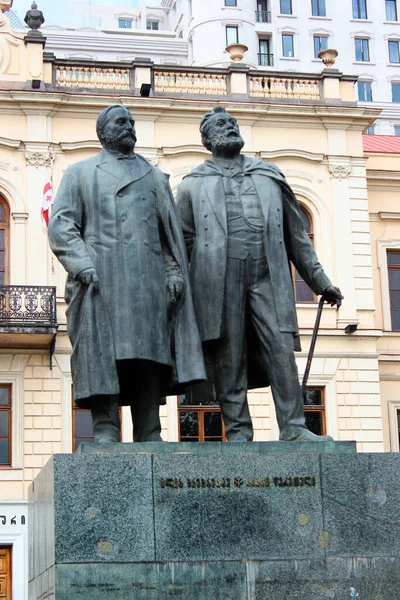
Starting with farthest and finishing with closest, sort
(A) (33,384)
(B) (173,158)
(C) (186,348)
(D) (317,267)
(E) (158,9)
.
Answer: (E) (158,9), (B) (173,158), (A) (33,384), (D) (317,267), (C) (186,348)

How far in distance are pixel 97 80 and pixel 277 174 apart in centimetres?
1744

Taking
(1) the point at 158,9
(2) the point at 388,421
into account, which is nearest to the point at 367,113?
(2) the point at 388,421

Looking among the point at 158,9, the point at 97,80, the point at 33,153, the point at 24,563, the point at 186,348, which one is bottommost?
the point at 24,563

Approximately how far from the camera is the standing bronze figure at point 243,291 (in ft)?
27.6

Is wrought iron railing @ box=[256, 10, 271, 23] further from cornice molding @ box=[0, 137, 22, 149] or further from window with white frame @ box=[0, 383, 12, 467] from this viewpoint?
window with white frame @ box=[0, 383, 12, 467]

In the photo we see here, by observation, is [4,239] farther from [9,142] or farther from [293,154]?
[293,154]

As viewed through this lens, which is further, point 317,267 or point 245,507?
point 317,267

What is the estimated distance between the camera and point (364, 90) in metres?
63.2

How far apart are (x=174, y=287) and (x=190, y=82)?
18508mm

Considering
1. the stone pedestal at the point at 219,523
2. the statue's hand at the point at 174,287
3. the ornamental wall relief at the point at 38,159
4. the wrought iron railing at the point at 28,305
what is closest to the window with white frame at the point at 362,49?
the ornamental wall relief at the point at 38,159

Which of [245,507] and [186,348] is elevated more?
[186,348]

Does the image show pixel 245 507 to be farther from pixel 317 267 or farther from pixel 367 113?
pixel 367 113

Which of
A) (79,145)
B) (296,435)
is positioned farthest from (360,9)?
(296,435)

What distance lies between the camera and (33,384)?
77.3ft
